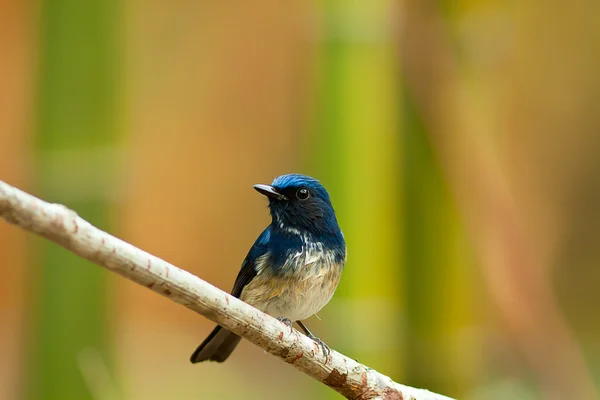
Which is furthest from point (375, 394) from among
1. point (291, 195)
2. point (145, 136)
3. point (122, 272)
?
point (145, 136)

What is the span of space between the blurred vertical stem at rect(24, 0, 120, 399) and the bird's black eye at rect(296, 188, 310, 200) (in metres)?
0.96

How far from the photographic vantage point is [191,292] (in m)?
1.45

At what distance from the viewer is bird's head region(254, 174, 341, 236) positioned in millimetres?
2256

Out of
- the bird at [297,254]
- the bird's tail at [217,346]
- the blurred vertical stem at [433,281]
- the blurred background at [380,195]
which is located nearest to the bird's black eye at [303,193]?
the bird at [297,254]

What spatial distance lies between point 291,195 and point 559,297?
3.31m

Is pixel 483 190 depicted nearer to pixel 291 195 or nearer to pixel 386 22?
pixel 386 22

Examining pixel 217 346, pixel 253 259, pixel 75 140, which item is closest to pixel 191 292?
pixel 253 259

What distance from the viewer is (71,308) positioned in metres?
3.07

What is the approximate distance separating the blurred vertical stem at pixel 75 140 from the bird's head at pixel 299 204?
0.92 metres

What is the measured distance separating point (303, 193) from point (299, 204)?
1.2 inches

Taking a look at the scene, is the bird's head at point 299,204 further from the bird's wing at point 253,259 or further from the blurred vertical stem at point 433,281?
the blurred vertical stem at point 433,281

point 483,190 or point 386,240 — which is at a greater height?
point 483,190

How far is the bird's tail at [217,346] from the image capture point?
241 centimetres

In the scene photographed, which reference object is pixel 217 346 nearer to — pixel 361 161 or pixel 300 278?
pixel 300 278
